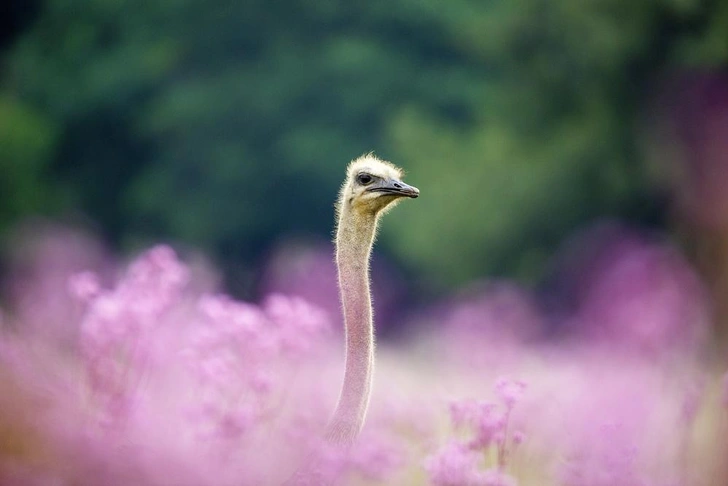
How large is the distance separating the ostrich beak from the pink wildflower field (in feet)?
1.66

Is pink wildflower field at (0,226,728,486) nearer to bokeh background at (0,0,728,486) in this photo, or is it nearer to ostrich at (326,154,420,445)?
bokeh background at (0,0,728,486)

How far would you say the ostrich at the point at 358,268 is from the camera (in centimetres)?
390

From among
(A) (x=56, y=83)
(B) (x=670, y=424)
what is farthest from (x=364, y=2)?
(B) (x=670, y=424)

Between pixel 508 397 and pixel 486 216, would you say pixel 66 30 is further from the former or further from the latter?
pixel 508 397

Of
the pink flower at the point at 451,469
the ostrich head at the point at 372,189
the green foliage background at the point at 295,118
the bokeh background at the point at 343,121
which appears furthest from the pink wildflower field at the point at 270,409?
the green foliage background at the point at 295,118

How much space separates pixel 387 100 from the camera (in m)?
25.0

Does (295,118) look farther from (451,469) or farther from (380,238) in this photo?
(451,469)

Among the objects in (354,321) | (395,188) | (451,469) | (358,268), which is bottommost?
(451,469)

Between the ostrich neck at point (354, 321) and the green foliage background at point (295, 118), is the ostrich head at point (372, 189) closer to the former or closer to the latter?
the ostrich neck at point (354, 321)

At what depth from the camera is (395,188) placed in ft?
15.3

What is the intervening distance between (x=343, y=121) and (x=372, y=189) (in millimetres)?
20347

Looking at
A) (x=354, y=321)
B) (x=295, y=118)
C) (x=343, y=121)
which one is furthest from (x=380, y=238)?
(x=354, y=321)

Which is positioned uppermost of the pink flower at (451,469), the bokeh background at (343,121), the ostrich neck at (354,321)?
the bokeh background at (343,121)

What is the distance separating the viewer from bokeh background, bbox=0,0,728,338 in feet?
55.6
